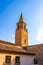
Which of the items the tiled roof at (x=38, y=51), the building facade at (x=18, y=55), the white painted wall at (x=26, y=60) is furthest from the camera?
the tiled roof at (x=38, y=51)

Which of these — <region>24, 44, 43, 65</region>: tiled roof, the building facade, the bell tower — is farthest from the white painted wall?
the bell tower

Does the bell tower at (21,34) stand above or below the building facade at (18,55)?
above

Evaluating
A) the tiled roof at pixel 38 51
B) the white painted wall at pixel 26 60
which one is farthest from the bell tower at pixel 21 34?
the white painted wall at pixel 26 60

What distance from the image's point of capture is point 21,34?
A: 43.5m

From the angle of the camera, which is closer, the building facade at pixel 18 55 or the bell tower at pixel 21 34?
the building facade at pixel 18 55

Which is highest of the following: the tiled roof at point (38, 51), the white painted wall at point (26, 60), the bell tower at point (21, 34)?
the bell tower at point (21, 34)

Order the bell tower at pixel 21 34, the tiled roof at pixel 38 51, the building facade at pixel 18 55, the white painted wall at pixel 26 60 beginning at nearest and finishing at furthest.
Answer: the building facade at pixel 18 55 → the white painted wall at pixel 26 60 → the tiled roof at pixel 38 51 → the bell tower at pixel 21 34

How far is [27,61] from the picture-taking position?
719 inches

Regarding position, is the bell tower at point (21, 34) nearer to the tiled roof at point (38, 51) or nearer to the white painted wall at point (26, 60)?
the tiled roof at point (38, 51)

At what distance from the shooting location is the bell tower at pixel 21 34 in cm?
4312

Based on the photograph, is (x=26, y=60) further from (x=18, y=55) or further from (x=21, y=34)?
(x=21, y=34)

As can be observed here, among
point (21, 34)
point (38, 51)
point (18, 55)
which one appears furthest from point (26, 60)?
point (21, 34)

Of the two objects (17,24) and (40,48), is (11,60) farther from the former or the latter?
(17,24)

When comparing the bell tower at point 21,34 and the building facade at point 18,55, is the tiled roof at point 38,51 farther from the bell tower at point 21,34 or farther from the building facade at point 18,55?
the bell tower at point 21,34
